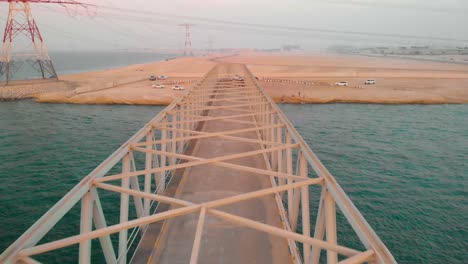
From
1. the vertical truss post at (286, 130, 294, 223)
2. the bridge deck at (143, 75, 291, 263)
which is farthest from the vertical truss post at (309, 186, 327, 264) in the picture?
the vertical truss post at (286, 130, 294, 223)

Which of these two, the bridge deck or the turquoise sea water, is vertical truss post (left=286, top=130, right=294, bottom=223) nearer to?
the bridge deck

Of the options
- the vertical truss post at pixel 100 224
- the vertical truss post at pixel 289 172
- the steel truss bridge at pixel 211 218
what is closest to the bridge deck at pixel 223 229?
the steel truss bridge at pixel 211 218

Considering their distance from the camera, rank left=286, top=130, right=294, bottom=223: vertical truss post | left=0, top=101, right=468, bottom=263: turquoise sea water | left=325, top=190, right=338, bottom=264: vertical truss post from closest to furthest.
A: 1. left=325, top=190, right=338, bottom=264: vertical truss post
2. left=286, top=130, right=294, bottom=223: vertical truss post
3. left=0, top=101, right=468, bottom=263: turquoise sea water

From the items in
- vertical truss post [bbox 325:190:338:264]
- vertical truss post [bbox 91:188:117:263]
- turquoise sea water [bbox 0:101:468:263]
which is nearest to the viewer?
vertical truss post [bbox 325:190:338:264]

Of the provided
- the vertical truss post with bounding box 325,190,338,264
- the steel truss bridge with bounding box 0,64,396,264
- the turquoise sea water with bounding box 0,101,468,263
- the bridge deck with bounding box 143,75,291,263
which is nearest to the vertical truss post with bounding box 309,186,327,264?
the steel truss bridge with bounding box 0,64,396,264

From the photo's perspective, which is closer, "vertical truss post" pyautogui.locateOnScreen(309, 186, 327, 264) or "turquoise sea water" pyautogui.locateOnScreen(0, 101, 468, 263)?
"vertical truss post" pyautogui.locateOnScreen(309, 186, 327, 264)

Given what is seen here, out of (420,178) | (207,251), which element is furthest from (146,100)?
(207,251)

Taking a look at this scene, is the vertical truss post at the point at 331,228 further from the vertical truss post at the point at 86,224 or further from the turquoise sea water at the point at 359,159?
the turquoise sea water at the point at 359,159

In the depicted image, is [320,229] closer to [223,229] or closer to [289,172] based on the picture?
[223,229]

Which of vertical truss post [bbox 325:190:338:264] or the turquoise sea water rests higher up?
vertical truss post [bbox 325:190:338:264]
